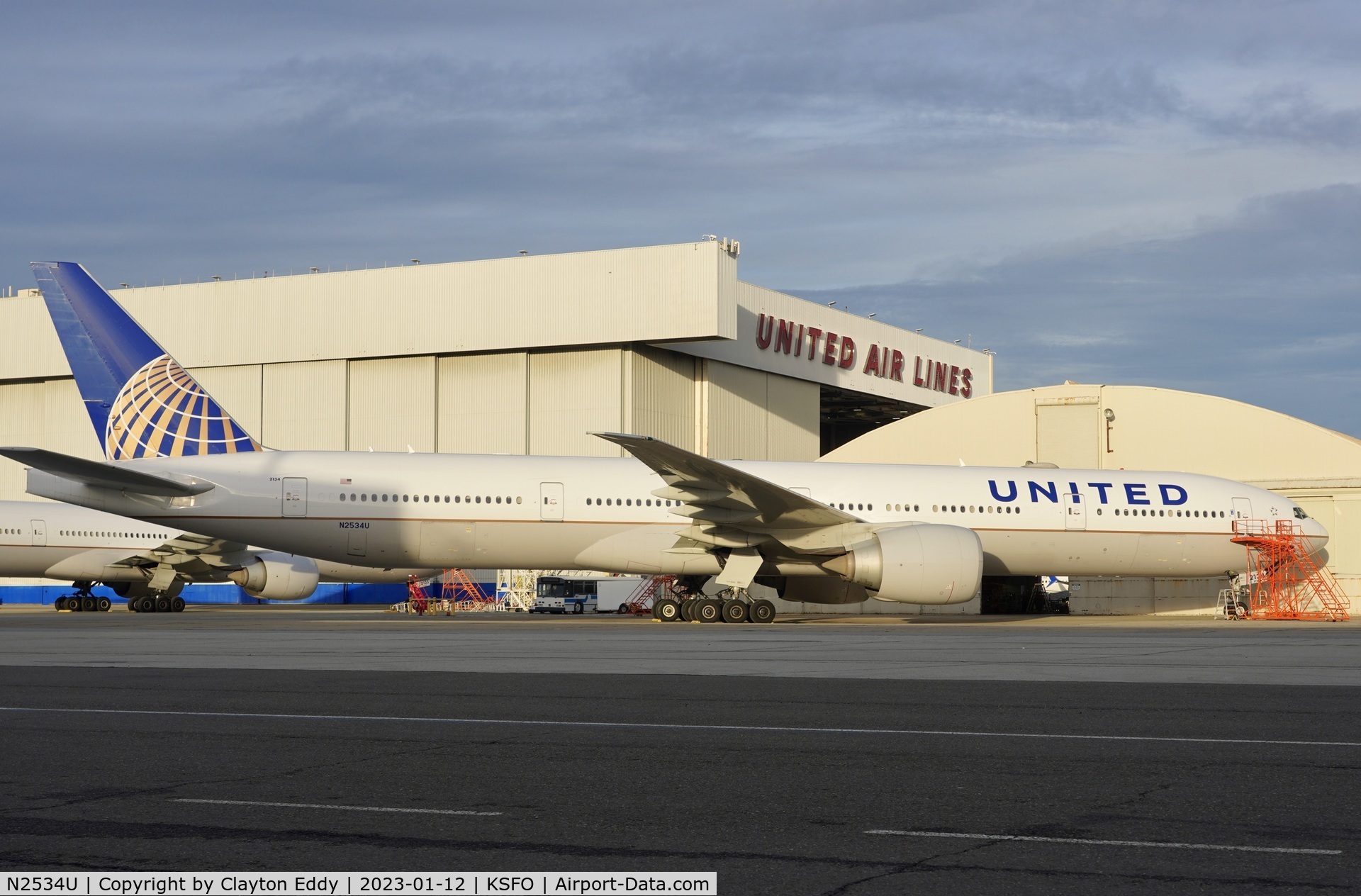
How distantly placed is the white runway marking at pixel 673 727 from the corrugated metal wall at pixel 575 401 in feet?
124

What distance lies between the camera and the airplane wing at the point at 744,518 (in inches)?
944

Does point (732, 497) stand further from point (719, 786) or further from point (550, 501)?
point (719, 786)

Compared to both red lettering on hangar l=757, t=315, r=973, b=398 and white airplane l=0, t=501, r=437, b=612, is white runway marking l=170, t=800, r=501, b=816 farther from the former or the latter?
red lettering on hangar l=757, t=315, r=973, b=398

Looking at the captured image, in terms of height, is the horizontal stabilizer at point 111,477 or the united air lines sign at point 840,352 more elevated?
the united air lines sign at point 840,352

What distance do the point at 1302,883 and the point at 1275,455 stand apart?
35446mm

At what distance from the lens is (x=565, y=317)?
47.4 metres

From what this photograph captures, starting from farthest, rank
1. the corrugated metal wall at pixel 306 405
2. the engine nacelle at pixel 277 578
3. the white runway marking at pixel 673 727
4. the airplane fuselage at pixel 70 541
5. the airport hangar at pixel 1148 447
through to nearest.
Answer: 1. the corrugated metal wall at pixel 306 405
2. the airplane fuselage at pixel 70 541
3. the engine nacelle at pixel 277 578
4. the airport hangar at pixel 1148 447
5. the white runway marking at pixel 673 727

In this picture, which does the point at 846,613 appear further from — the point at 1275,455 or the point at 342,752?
the point at 342,752

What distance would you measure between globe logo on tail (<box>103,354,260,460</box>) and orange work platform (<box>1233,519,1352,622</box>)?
872 inches

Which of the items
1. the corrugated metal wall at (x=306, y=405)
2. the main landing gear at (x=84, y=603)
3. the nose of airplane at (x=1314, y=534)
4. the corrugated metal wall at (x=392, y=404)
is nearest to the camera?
the nose of airplane at (x=1314, y=534)

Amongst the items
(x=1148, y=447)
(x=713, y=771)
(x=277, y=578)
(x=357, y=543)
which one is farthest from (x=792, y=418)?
(x=713, y=771)

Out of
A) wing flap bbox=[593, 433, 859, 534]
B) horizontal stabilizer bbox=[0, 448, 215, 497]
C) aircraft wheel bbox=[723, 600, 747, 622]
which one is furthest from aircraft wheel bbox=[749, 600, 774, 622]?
horizontal stabilizer bbox=[0, 448, 215, 497]

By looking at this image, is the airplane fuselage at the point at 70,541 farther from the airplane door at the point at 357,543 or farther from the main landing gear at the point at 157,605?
the airplane door at the point at 357,543

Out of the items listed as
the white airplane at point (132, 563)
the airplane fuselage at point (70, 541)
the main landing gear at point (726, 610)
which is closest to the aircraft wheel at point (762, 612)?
the main landing gear at point (726, 610)
